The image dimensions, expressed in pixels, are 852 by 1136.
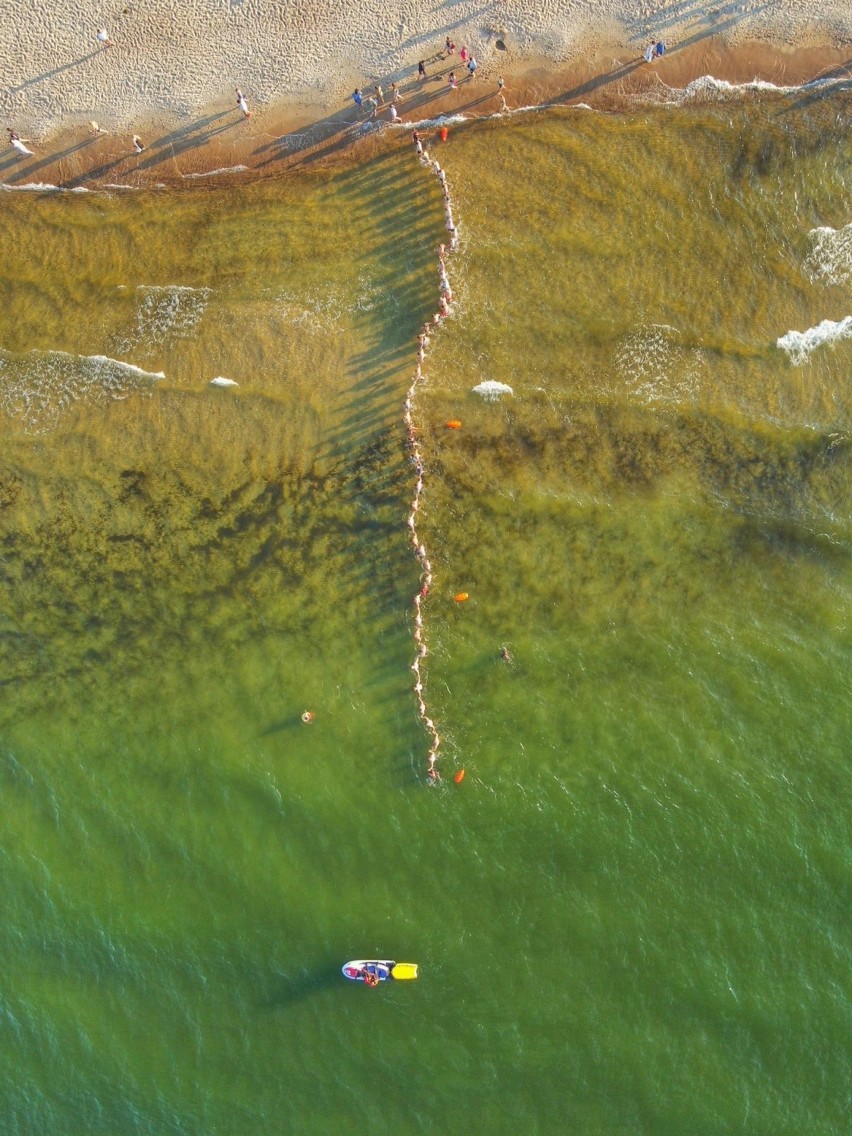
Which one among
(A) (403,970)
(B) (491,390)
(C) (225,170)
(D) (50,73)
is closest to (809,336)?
(B) (491,390)

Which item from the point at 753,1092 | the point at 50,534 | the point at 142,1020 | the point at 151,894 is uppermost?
the point at 50,534

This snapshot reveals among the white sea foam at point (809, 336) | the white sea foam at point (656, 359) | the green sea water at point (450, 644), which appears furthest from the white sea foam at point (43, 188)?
the white sea foam at point (809, 336)

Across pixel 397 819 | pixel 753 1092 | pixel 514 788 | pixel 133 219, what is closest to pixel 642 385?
pixel 514 788

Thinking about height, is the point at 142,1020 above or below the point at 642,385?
below

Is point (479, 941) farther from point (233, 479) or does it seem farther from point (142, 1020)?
point (233, 479)

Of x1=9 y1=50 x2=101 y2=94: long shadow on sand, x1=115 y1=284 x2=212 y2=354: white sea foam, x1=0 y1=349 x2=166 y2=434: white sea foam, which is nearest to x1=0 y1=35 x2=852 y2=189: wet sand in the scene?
x1=9 y1=50 x2=101 y2=94: long shadow on sand

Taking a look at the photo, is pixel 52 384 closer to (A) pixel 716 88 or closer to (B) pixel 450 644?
(B) pixel 450 644

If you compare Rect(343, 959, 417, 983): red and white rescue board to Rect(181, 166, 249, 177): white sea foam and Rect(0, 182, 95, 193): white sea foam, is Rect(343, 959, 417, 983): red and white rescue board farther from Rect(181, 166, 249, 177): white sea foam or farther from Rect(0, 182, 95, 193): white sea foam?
Rect(0, 182, 95, 193): white sea foam

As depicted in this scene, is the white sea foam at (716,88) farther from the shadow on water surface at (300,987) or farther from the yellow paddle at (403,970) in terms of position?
the shadow on water surface at (300,987)
